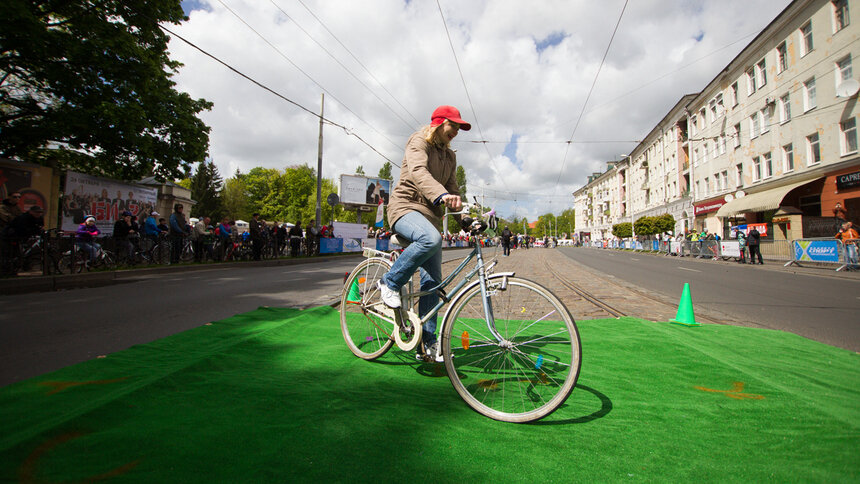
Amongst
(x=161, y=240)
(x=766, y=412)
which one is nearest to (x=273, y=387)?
(x=766, y=412)

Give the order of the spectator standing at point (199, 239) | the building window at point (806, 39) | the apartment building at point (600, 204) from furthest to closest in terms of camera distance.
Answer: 1. the apartment building at point (600, 204)
2. the building window at point (806, 39)
3. the spectator standing at point (199, 239)

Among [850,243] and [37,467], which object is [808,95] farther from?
[37,467]

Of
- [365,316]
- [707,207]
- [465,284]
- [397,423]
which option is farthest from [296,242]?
[707,207]

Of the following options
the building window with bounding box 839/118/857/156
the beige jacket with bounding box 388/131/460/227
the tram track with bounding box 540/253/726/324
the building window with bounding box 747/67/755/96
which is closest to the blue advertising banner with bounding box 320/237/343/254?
the tram track with bounding box 540/253/726/324

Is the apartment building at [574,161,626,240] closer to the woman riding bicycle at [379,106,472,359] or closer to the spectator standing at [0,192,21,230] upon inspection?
the spectator standing at [0,192,21,230]

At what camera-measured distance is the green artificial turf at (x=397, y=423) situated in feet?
5.33

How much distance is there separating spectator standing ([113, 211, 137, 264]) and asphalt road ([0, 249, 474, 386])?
9.58 feet

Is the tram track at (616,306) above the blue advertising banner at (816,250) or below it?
→ below

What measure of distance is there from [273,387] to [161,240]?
42.5 ft

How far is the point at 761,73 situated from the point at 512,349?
3405 centimetres

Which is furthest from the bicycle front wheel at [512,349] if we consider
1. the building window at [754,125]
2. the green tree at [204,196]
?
the green tree at [204,196]

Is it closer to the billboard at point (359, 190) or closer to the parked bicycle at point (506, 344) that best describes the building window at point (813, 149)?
the parked bicycle at point (506, 344)

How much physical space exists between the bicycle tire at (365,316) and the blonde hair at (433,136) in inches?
41.8

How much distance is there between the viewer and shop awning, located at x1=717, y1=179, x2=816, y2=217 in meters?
23.0
